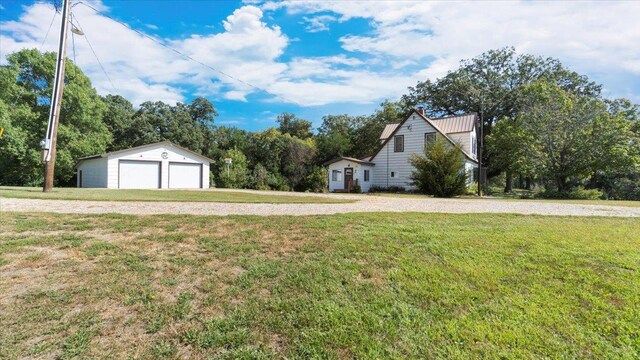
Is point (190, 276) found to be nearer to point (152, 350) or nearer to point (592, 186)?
point (152, 350)

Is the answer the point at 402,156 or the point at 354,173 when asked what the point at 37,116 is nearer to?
the point at 354,173

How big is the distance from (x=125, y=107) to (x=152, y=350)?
41.7m

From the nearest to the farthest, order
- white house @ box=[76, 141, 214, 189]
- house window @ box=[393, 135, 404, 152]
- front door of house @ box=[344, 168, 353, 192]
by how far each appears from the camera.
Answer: white house @ box=[76, 141, 214, 189] → house window @ box=[393, 135, 404, 152] → front door of house @ box=[344, 168, 353, 192]

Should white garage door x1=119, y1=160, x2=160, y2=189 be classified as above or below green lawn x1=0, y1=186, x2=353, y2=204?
above

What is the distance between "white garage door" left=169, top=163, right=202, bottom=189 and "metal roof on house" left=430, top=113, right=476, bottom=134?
19.8m

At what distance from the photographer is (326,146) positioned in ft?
104

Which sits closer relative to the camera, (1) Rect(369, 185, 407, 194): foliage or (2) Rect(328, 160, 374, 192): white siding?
(1) Rect(369, 185, 407, 194): foliage

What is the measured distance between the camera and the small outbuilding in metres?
24.8

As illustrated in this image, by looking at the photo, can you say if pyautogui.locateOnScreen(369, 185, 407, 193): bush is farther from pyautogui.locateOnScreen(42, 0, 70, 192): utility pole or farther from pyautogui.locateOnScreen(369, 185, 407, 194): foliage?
pyautogui.locateOnScreen(42, 0, 70, 192): utility pole

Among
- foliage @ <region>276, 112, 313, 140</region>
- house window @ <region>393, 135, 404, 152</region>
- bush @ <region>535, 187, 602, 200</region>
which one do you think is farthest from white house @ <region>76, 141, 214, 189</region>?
bush @ <region>535, 187, 602, 200</region>

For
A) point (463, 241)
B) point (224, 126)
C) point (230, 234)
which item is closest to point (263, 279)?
point (230, 234)

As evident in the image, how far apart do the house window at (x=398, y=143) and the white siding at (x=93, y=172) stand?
20.6 metres

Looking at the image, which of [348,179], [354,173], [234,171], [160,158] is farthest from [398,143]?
[160,158]

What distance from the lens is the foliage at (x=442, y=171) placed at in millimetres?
15227
